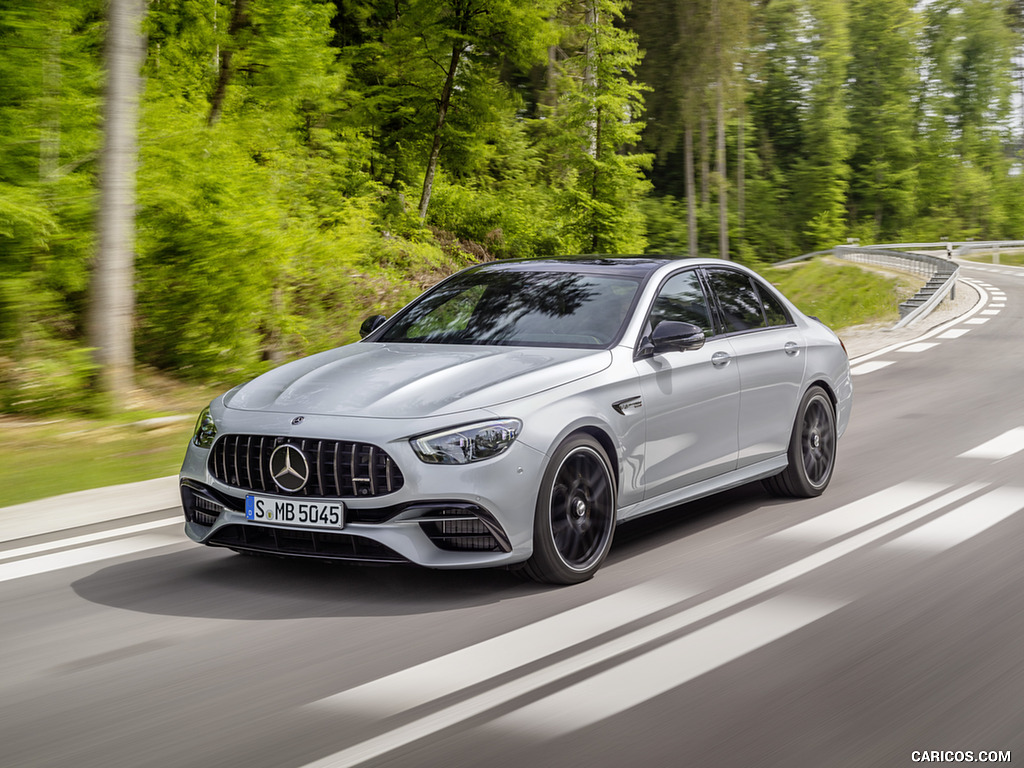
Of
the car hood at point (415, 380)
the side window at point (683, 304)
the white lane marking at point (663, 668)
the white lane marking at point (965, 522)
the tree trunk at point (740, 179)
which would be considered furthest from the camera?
the tree trunk at point (740, 179)

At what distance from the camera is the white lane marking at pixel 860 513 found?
6.38m

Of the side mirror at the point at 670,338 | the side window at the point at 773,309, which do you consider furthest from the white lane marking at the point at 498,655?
the side window at the point at 773,309

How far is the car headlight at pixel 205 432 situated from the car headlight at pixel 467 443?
1075 millimetres

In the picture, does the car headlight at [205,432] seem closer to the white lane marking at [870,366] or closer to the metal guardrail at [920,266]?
the white lane marking at [870,366]

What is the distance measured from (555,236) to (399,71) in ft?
34.2

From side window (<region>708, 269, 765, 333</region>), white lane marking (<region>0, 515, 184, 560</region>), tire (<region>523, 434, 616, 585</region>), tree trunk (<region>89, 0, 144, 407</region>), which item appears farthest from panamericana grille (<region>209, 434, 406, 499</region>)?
tree trunk (<region>89, 0, 144, 407</region>)

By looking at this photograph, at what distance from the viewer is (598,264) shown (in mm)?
6668

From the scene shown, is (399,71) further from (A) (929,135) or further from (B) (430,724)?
(A) (929,135)

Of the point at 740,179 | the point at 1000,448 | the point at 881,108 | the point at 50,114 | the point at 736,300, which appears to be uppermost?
the point at 881,108

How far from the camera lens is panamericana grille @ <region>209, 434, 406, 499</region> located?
5004 millimetres

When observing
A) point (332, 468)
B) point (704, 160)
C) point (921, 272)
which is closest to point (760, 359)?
point (332, 468)

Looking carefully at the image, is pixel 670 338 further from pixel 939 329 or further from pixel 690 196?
pixel 690 196

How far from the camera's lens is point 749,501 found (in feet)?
24.1

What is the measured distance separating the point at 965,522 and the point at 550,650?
310 centimetres
